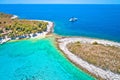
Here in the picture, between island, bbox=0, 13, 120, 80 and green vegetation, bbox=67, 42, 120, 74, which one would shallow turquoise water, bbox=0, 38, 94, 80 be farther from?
green vegetation, bbox=67, 42, 120, 74

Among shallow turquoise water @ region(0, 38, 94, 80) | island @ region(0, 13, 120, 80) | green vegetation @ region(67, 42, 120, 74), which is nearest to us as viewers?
island @ region(0, 13, 120, 80)

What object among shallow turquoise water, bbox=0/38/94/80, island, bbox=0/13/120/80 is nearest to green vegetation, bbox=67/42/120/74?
island, bbox=0/13/120/80

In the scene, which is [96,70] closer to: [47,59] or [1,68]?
[47,59]

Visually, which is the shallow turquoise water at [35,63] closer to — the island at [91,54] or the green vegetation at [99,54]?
the island at [91,54]

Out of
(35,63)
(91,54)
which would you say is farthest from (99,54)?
(35,63)

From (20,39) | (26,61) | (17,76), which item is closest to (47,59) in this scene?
(26,61)

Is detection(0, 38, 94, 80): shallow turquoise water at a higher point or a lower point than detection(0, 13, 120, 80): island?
lower
